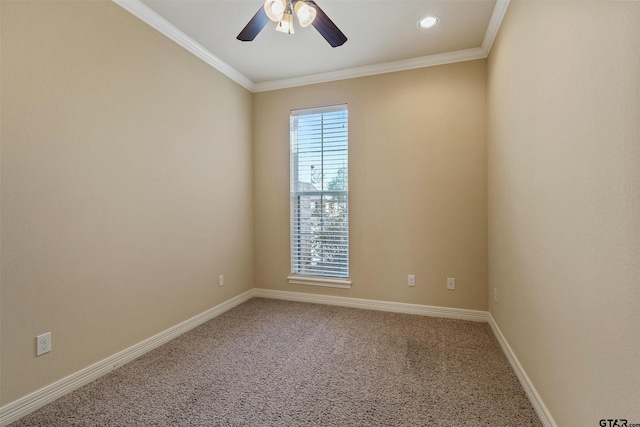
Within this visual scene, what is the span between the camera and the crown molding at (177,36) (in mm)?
2166

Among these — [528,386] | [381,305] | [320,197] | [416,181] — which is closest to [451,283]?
[381,305]

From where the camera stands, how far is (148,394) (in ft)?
5.79

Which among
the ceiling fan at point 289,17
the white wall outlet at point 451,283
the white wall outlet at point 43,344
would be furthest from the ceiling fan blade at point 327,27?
the white wall outlet at point 43,344

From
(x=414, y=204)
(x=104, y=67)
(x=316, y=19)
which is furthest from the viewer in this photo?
(x=414, y=204)

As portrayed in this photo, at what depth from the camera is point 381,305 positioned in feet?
10.6

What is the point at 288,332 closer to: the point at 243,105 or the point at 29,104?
the point at 29,104

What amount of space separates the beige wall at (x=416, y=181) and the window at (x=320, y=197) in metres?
0.11

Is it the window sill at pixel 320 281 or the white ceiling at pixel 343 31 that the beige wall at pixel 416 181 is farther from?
the white ceiling at pixel 343 31

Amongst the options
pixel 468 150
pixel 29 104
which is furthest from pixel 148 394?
pixel 468 150

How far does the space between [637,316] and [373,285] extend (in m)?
2.47

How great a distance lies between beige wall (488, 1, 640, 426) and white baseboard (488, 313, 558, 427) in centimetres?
5

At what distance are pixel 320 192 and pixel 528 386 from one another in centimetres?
252

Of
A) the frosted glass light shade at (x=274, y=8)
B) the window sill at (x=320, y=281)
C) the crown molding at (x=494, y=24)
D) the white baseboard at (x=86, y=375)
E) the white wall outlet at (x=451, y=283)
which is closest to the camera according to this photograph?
the white baseboard at (x=86, y=375)

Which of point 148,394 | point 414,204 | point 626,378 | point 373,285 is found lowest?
point 148,394
